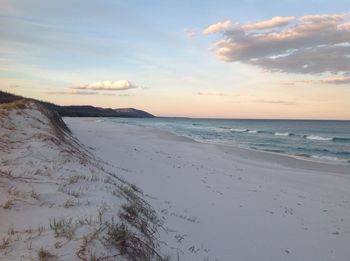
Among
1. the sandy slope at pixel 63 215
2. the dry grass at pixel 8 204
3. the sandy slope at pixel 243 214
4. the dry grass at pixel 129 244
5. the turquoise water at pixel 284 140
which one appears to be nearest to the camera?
the sandy slope at pixel 63 215

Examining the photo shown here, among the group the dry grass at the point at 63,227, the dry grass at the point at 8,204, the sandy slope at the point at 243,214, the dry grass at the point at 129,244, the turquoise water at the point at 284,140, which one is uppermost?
the dry grass at the point at 8,204

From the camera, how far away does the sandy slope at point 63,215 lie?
297 centimetres

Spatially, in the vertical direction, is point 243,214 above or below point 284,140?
above

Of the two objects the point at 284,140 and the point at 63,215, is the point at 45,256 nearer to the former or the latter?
the point at 63,215

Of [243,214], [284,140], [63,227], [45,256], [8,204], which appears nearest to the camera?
[45,256]

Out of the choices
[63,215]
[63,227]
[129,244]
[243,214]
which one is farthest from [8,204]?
[243,214]

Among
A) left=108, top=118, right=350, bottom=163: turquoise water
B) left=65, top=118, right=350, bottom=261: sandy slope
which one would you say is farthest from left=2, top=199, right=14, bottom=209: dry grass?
left=108, top=118, right=350, bottom=163: turquoise water

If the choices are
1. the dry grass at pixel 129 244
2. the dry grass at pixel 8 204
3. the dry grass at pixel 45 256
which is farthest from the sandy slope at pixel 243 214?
the dry grass at pixel 8 204

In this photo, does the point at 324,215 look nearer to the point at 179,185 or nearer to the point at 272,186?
the point at 272,186

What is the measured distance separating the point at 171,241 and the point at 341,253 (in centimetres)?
370

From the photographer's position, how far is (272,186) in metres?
11.5

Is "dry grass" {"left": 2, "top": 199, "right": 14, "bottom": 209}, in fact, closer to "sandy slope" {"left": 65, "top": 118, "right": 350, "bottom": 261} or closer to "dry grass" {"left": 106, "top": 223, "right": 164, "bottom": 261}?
"dry grass" {"left": 106, "top": 223, "right": 164, "bottom": 261}

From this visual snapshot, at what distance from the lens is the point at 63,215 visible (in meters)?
3.81

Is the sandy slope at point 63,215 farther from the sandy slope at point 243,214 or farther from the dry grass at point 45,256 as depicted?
the sandy slope at point 243,214
